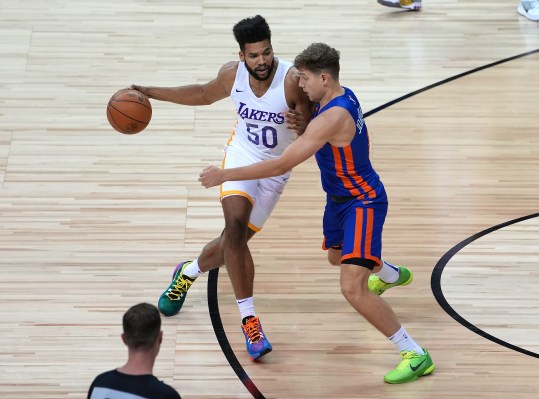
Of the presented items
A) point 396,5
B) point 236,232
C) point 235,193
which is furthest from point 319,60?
A: point 396,5

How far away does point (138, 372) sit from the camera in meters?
4.16

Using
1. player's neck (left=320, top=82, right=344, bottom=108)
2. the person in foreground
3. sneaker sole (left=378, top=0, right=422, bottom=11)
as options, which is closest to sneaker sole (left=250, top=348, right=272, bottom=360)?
player's neck (left=320, top=82, right=344, bottom=108)

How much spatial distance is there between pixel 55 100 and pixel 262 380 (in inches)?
145

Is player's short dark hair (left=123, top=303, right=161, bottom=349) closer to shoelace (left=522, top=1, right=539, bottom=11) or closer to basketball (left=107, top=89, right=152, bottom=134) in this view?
basketball (left=107, top=89, right=152, bottom=134)

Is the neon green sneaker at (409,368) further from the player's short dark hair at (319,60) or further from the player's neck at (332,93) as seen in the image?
the player's short dark hair at (319,60)

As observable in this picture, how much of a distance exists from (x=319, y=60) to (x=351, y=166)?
66cm

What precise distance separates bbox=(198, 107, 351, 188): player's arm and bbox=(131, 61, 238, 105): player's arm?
2.86ft

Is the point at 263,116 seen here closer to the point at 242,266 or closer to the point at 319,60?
the point at 319,60

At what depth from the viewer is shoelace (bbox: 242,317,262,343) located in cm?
624

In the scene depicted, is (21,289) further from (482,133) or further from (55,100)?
(482,133)

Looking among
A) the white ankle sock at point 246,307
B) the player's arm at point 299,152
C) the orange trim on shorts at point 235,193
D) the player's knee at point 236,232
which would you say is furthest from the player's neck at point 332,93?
the white ankle sock at point 246,307

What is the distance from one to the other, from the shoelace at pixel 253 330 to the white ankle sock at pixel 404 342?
80 cm

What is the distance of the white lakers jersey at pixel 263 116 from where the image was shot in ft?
20.4

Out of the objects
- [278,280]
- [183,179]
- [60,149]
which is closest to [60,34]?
[60,149]
